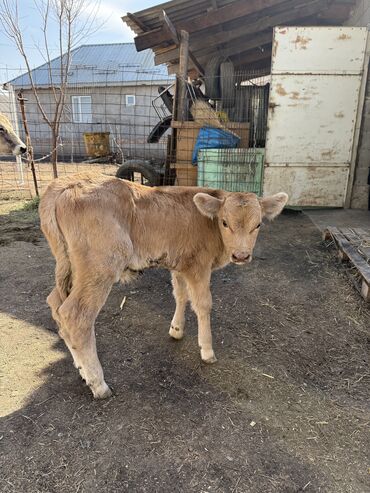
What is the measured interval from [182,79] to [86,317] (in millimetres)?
6634

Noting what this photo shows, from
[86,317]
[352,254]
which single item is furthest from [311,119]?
[86,317]

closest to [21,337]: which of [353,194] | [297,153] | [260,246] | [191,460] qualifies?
[191,460]

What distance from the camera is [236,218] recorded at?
278 centimetres

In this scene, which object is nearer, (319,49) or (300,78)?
(319,49)

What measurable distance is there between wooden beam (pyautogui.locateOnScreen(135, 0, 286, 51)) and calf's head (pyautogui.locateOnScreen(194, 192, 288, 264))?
21.0 feet

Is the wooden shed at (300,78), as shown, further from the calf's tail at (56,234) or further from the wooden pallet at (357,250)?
the calf's tail at (56,234)

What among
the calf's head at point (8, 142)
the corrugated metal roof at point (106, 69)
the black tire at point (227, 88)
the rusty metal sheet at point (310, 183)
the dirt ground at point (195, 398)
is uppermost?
the corrugated metal roof at point (106, 69)

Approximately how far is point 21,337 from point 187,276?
1673mm

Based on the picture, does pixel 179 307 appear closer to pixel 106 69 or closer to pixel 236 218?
pixel 236 218

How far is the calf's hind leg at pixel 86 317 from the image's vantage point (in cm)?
254

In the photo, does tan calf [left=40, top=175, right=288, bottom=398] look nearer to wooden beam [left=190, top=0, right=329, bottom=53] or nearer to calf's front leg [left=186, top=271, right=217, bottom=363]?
calf's front leg [left=186, top=271, right=217, bottom=363]

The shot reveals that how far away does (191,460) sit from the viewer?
7.11 feet

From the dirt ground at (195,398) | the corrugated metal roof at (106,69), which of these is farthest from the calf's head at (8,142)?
the corrugated metal roof at (106,69)

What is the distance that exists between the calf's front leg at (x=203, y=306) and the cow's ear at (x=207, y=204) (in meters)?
0.52
